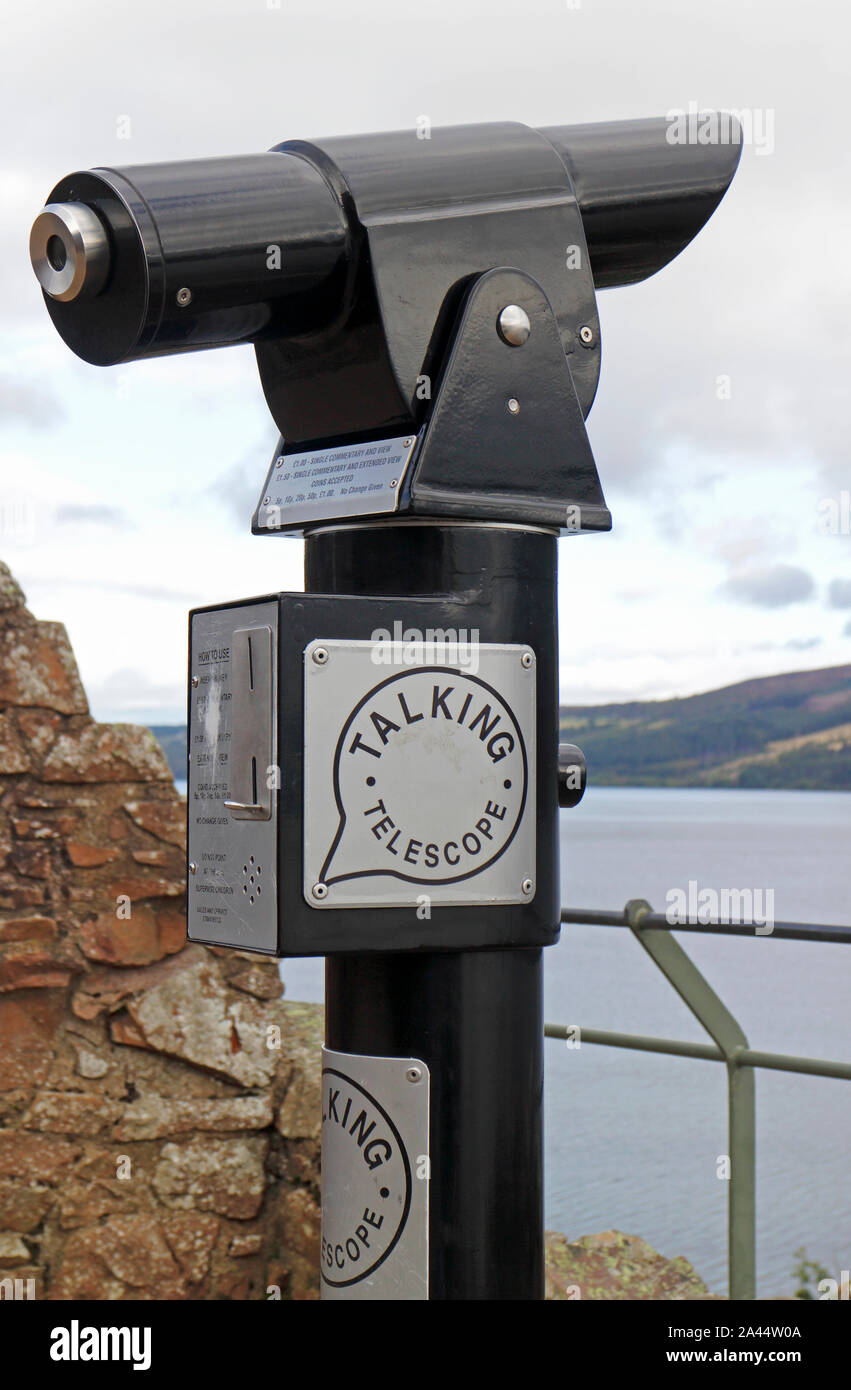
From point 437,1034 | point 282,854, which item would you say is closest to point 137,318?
point 282,854

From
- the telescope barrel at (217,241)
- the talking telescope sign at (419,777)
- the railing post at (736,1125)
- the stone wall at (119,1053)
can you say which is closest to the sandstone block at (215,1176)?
the stone wall at (119,1053)

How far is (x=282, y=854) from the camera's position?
1383mm

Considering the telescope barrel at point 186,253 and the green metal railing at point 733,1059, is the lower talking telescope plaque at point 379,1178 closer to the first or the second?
the telescope barrel at point 186,253

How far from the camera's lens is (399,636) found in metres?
1.46

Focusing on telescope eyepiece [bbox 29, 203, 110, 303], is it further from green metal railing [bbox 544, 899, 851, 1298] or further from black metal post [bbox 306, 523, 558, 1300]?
green metal railing [bbox 544, 899, 851, 1298]

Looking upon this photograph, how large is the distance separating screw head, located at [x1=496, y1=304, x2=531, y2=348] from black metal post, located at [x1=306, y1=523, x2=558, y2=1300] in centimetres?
19

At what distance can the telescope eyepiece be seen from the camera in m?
1.37

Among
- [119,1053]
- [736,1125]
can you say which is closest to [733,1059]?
[736,1125]

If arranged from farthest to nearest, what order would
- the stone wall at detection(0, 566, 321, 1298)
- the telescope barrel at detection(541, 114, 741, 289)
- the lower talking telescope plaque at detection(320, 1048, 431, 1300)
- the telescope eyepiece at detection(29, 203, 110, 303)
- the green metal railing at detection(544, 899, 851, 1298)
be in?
the stone wall at detection(0, 566, 321, 1298), the green metal railing at detection(544, 899, 851, 1298), the telescope barrel at detection(541, 114, 741, 289), the lower talking telescope plaque at detection(320, 1048, 431, 1300), the telescope eyepiece at detection(29, 203, 110, 303)

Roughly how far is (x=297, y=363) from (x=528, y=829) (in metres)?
0.56

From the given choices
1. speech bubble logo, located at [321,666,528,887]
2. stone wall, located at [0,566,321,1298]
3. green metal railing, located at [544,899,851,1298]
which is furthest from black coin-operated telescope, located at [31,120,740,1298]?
stone wall, located at [0,566,321,1298]

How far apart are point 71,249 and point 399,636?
1.56 ft

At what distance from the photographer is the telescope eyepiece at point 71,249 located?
1368mm
